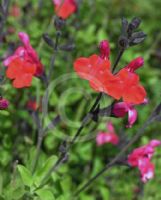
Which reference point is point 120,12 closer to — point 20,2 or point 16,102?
point 20,2

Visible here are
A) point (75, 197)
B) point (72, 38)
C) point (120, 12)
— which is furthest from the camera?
point (120, 12)

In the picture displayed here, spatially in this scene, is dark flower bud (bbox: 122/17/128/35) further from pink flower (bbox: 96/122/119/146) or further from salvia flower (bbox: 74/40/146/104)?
pink flower (bbox: 96/122/119/146)

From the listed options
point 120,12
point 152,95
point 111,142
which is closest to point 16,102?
point 111,142

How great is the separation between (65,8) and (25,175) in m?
1.27

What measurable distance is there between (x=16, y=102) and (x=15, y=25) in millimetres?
537

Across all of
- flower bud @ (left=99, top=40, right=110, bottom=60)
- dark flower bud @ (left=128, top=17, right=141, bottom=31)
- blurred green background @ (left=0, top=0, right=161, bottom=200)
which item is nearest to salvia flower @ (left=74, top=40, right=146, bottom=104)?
flower bud @ (left=99, top=40, right=110, bottom=60)

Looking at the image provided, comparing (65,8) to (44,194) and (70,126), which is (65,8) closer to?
(70,126)

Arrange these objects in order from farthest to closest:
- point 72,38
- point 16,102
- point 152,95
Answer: point 152,95 < point 72,38 < point 16,102

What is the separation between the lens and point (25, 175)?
1883 mm

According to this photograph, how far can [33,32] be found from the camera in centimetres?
310

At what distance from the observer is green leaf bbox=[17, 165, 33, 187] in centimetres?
187

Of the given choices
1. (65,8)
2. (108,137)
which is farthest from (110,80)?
(108,137)

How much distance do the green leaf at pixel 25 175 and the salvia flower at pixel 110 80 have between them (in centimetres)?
45

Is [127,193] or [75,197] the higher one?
[75,197]
